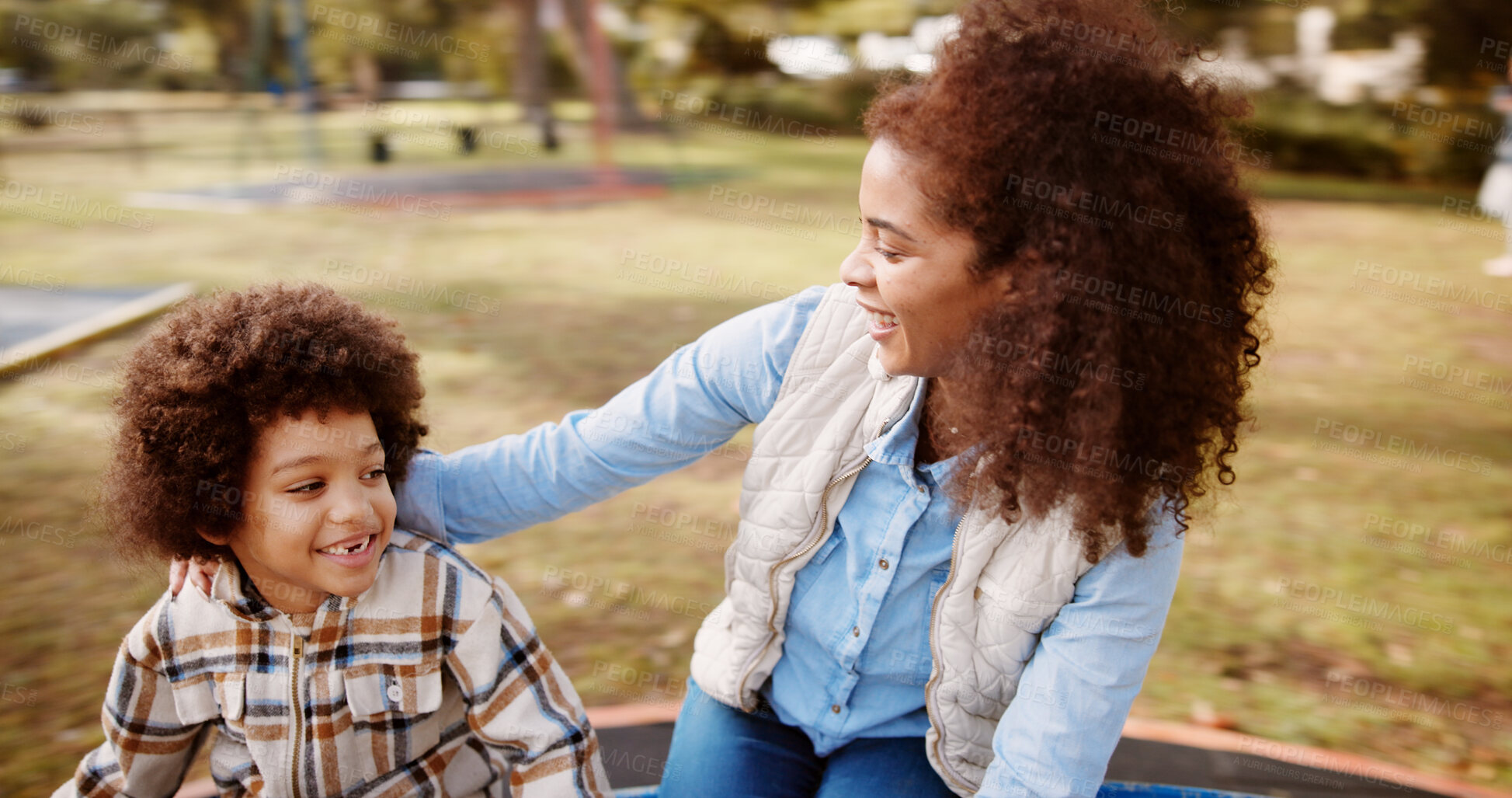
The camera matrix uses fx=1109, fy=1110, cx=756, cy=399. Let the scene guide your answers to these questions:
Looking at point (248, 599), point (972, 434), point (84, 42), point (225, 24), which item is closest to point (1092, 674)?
point (972, 434)

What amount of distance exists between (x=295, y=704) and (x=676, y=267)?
7.35m

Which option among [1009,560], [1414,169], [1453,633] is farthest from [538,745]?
[1414,169]

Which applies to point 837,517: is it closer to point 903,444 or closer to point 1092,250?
point 903,444

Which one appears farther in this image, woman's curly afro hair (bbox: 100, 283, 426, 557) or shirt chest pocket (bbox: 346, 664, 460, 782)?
shirt chest pocket (bbox: 346, 664, 460, 782)

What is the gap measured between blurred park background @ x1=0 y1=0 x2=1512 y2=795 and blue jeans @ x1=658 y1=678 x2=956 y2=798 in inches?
25.3

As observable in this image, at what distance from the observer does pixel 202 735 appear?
1.78 metres

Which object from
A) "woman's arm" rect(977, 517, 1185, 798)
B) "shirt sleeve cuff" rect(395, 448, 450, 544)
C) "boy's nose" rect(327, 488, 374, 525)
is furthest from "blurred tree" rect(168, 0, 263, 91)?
"woman's arm" rect(977, 517, 1185, 798)

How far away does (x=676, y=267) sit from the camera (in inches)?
348

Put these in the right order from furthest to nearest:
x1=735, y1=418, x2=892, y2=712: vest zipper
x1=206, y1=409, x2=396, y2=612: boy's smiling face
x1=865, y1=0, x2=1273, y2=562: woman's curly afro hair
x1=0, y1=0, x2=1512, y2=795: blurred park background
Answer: x1=0, y1=0, x2=1512, y2=795: blurred park background, x1=735, y1=418, x2=892, y2=712: vest zipper, x1=206, y1=409, x2=396, y2=612: boy's smiling face, x1=865, y1=0, x2=1273, y2=562: woman's curly afro hair

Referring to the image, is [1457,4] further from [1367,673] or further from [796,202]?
[1367,673]

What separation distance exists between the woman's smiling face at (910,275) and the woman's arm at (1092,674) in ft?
1.30

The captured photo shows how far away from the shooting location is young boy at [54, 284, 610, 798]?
5.13 feet

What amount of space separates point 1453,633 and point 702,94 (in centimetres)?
1732

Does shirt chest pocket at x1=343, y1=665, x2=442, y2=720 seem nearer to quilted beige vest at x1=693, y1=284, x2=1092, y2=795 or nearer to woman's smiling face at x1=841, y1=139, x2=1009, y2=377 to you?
quilted beige vest at x1=693, y1=284, x2=1092, y2=795
